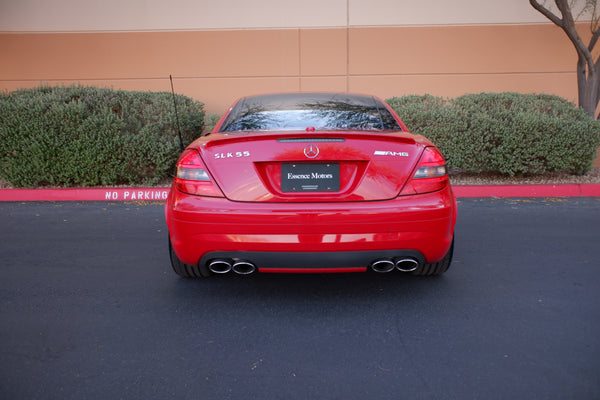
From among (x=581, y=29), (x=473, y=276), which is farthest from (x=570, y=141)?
(x=473, y=276)

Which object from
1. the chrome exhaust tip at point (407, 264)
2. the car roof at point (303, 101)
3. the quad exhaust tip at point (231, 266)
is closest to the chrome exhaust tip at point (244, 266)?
the quad exhaust tip at point (231, 266)

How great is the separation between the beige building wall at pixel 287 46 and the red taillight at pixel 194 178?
794 cm

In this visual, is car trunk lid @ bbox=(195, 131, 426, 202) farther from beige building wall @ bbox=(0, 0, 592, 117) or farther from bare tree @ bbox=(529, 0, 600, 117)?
beige building wall @ bbox=(0, 0, 592, 117)

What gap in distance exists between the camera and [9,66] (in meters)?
10.6

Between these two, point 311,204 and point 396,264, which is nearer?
point 311,204

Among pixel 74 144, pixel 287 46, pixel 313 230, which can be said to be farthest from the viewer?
pixel 287 46

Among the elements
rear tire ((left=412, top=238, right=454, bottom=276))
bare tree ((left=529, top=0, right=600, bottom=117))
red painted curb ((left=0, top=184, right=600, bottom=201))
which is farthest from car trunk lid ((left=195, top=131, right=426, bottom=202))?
bare tree ((left=529, top=0, right=600, bottom=117))

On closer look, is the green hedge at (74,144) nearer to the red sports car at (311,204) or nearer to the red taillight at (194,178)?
the red taillight at (194,178)

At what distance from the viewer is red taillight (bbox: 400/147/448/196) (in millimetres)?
2736

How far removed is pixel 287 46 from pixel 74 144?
210 inches

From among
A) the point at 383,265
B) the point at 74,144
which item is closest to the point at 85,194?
the point at 74,144

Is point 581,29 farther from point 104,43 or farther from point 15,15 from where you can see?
point 15,15

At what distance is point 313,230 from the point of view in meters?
2.64

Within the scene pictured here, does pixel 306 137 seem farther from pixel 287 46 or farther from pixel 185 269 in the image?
pixel 287 46
